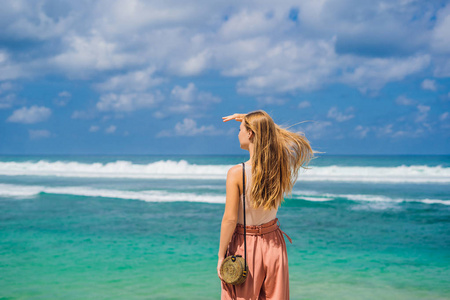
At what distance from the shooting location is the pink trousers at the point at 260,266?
2.71 meters

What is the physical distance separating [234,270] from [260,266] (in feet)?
0.70

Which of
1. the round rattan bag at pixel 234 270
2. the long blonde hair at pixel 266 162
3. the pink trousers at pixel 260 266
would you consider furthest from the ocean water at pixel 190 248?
the long blonde hair at pixel 266 162

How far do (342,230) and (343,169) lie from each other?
2593cm

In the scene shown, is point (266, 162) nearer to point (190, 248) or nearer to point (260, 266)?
point (260, 266)

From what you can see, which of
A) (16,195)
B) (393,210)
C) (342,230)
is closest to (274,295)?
(342,230)

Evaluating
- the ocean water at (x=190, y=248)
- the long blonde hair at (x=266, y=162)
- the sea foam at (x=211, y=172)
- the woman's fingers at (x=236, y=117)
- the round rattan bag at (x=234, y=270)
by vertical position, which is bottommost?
the ocean water at (x=190, y=248)

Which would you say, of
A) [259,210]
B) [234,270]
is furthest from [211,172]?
[234,270]

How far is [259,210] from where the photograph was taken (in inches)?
108

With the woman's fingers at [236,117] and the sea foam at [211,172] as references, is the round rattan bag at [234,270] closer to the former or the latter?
the woman's fingers at [236,117]

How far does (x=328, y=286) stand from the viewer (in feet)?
17.9

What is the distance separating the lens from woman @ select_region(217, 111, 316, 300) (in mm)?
2658

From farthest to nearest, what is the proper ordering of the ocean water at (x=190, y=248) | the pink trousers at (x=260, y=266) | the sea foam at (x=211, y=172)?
the sea foam at (x=211, y=172), the ocean water at (x=190, y=248), the pink trousers at (x=260, y=266)

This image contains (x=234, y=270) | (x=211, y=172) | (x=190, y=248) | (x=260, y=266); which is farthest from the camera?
(x=211, y=172)

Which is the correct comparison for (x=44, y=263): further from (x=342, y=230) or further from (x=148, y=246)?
(x=342, y=230)
